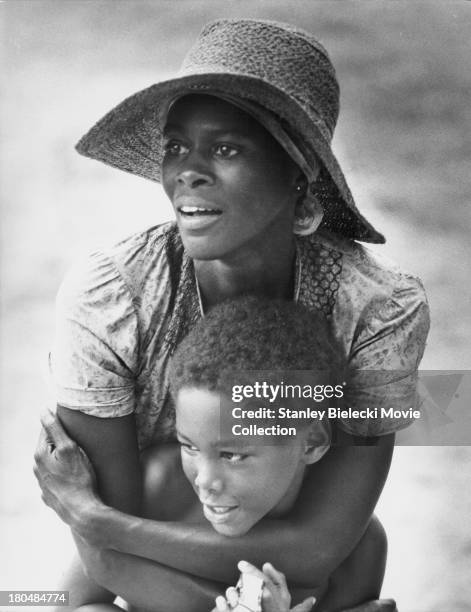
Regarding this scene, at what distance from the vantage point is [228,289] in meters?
1.31

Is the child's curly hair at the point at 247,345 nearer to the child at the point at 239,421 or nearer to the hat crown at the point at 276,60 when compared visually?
the child at the point at 239,421

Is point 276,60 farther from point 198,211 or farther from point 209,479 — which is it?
point 209,479

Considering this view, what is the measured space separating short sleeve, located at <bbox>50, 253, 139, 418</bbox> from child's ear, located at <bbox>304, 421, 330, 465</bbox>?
24 cm

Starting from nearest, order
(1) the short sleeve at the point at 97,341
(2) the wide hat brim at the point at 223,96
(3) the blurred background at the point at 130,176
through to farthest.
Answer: (2) the wide hat brim at the point at 223,96 < (1) the short sleeve at the point at 97,341 < (3) the blurred background at the point at 130,176

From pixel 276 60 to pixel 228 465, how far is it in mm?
489

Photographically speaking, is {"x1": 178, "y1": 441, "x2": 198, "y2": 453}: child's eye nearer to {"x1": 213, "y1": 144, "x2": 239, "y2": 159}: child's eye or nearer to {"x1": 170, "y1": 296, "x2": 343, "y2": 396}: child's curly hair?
{"x1": 170, "y1": 296, "x2": 343, "y2": 396}: child's curly hair

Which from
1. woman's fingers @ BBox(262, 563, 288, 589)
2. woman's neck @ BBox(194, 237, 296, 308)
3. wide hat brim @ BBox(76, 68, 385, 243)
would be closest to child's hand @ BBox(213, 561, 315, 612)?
woman's fingers @ BBox(262, 563, 288, 589)

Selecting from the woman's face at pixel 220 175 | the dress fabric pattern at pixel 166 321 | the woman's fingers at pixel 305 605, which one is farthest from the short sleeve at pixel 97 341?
the woman's fingers at pixel 305 605

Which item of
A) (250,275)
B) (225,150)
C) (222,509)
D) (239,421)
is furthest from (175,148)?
(222,509)

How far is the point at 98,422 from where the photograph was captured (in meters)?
1.31

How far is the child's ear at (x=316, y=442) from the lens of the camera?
4.29 feet

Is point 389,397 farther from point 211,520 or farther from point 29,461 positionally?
point 29,461

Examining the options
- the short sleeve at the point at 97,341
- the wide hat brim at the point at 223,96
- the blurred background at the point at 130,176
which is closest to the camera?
the wide hat brim at the point at 223,96

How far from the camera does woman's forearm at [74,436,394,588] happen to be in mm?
1297
